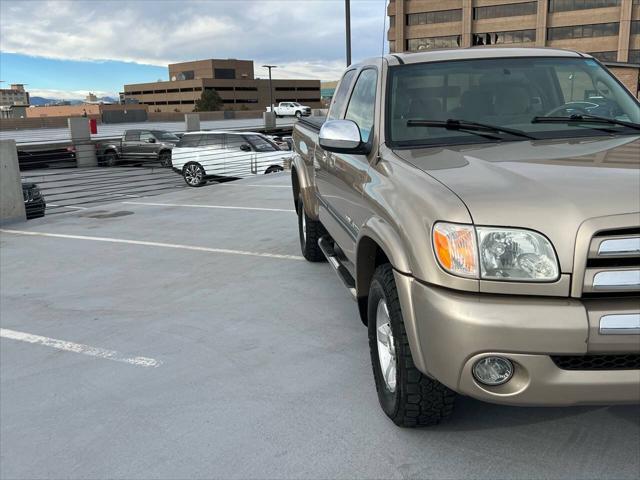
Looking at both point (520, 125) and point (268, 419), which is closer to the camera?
point (268, 419)

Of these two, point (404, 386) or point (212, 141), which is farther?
point (212, 141)

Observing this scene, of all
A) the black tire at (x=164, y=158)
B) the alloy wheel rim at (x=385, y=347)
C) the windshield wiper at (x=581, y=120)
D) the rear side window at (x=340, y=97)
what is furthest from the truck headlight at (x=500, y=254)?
the black tire at (x=164, y=158)

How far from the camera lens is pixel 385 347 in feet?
10.3

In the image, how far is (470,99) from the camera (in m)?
3.64

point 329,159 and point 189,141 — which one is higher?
point 329,159

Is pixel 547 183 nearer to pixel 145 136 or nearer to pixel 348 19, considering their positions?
pixel 348 19

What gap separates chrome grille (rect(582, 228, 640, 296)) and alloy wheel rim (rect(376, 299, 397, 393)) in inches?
39.1

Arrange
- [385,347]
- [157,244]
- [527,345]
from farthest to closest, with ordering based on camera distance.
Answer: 1. [157,244]
2. [385,347]
3. [527,345]

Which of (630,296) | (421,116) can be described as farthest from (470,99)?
(630,296)

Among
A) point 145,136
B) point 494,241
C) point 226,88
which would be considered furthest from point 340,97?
point 226,88

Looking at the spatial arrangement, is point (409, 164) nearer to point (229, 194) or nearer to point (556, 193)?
point (556, 193)

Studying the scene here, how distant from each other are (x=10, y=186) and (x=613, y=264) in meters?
9.46

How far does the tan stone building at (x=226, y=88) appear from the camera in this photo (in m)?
138

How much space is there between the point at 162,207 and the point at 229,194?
168cm
